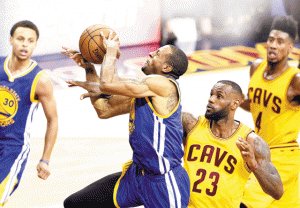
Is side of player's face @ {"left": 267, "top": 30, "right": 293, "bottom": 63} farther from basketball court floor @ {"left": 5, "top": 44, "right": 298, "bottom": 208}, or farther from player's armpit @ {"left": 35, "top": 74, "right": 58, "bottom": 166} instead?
basketball court floor @ {"left": 5, "top": 44, "right": 298, "bottom": 208}

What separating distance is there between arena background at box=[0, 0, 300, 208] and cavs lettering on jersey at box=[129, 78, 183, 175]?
2297mm

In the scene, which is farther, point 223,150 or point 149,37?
point 149,37

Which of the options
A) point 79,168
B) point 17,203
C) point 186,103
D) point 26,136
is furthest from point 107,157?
point 26,136

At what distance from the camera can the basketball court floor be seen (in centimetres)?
557

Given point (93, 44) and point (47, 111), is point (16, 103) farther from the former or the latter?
point (93, 44)

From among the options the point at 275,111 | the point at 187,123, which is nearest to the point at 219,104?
the point at 187,123

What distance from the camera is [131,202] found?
3475 millimetres

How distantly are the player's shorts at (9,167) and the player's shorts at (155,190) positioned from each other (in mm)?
822

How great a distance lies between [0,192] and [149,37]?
879cm

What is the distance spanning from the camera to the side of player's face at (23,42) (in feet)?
11.9

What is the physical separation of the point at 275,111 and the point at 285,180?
27.4 inches

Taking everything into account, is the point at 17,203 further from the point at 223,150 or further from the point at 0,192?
the point at 223,150

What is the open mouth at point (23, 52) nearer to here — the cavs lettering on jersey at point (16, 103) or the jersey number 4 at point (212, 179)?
the cavs lettering on jersey at point (16, 103)

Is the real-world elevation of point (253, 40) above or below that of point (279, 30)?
below
